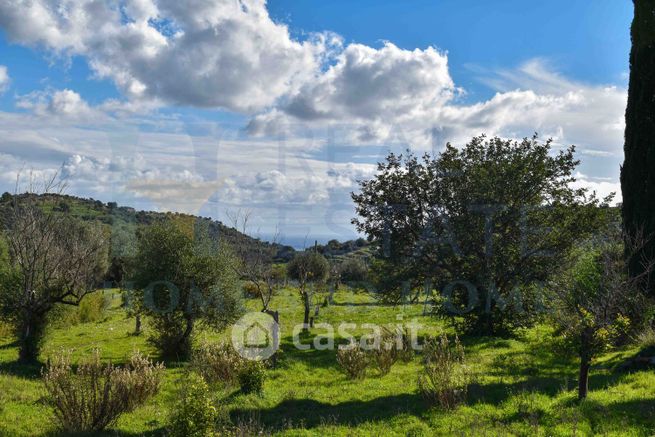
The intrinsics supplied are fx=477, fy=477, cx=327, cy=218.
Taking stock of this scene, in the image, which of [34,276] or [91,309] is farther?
[91,309]

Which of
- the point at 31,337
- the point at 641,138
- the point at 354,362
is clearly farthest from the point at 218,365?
the point at 641,138

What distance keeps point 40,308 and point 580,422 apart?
22.1 m

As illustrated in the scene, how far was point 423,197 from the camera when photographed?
28.1 meters

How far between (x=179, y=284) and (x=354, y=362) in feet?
32.9

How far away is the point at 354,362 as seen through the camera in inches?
763

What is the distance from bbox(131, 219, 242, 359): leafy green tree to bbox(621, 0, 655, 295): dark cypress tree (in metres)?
20.2

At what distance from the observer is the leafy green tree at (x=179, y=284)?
78.7 feet

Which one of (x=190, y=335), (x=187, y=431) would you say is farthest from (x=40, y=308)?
(x=187, y=431)

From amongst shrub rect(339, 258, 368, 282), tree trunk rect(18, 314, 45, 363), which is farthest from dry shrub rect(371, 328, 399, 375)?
shrub rect(339, 258, 368, 282)

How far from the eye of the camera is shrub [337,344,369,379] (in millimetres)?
19359

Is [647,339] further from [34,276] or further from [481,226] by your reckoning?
[34,276]

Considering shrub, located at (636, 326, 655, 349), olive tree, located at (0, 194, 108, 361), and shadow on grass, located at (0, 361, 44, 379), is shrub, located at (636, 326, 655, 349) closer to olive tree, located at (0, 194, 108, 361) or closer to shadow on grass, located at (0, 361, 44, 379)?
olive tree, located at (0, 194, 108, 361)

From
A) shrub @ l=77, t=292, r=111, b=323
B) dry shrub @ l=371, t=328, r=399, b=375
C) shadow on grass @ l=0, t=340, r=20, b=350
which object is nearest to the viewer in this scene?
dry shrub @ l=371, t=328, r=399, b=375

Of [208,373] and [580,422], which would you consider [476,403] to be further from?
[208,373]
